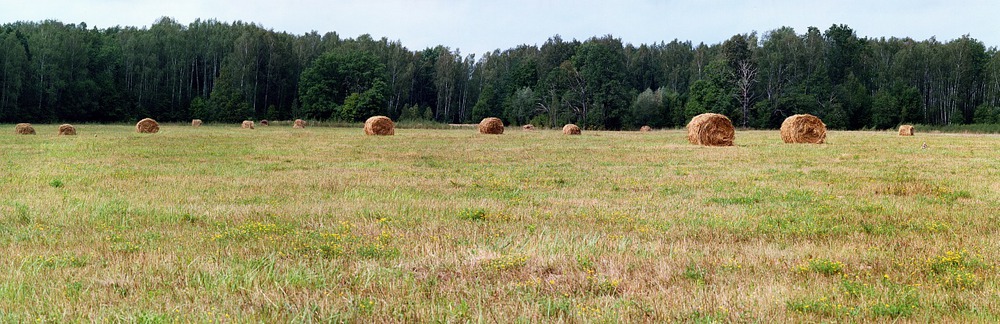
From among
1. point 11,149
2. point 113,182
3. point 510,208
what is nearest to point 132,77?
point 11,149

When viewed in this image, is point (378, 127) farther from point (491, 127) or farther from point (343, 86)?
point (343, 86)

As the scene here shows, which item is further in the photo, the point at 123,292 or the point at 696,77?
A: the point at 696,77

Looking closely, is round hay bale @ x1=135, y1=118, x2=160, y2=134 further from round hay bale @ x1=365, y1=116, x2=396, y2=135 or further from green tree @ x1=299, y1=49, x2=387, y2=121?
green tree @ x1=299, y1=49, x2=387, y2=121

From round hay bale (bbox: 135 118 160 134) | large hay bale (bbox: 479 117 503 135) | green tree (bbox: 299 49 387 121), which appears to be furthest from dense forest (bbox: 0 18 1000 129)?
round hay bale (bbox: 135 118 160 134)

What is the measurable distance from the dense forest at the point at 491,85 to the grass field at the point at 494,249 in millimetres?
68332

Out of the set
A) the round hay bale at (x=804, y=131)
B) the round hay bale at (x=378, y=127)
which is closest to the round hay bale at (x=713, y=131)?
the round hay bale at (x=804, y=131)

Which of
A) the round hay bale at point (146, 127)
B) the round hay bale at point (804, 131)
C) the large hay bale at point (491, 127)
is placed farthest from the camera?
the large hay bale at point (491, 127)

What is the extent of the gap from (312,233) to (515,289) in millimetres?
3008

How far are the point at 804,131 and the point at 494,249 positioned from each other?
28.7 meters

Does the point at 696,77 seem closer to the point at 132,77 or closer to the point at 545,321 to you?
the point at 132,77

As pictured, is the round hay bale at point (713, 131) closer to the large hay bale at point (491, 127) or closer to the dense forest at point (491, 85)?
the large hay bale at point (491, 127)

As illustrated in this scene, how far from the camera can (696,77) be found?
10988 cm

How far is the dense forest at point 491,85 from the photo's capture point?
82875mm

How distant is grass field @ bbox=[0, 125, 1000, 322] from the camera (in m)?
4.84
